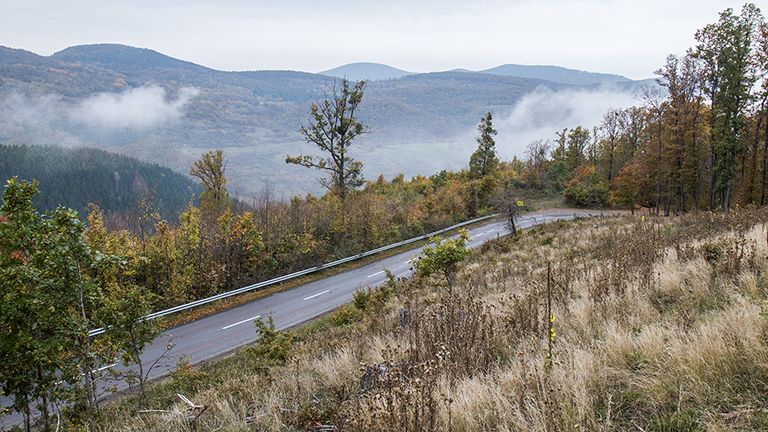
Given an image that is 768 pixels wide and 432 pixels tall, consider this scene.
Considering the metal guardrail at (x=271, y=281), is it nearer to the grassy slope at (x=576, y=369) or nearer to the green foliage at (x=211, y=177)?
the grassy slope at (x=576, y=369)

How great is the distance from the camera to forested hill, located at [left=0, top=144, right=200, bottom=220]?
135250 millimetres

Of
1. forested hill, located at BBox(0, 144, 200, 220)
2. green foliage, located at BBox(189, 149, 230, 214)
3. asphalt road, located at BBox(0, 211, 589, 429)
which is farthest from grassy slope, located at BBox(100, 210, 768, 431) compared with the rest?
forested hill, located at BBox(0, 144, 200, 220)

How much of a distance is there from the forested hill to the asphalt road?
11563 centimetres

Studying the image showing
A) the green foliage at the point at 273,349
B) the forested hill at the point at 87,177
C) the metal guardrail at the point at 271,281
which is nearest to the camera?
the green foliage at the point at 273,349

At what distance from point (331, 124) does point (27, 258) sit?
2892 cm

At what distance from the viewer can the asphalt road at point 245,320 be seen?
1532 cm

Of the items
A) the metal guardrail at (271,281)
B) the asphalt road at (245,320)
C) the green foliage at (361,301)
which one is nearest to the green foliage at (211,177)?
the metal guardrail at (271,281)

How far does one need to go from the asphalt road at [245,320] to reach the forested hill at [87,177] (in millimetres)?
115630

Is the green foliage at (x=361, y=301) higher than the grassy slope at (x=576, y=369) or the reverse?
the reverse

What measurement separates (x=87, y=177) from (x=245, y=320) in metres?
153

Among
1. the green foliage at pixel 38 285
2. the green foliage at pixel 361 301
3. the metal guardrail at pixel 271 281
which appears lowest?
the metal guardrail at pixel 271 281

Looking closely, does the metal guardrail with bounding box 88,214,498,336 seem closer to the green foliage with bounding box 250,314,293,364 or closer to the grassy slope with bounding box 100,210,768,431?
the green foliage with bounding box 250,314,293,364

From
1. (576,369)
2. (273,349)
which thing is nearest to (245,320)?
(273,349)

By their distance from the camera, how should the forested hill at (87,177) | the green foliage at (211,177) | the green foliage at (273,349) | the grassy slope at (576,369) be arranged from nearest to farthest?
the grassy slope at (576,369) → the green foliage at (273,349) → the green foliage at (211,177) → the forested hill at (87,177)
